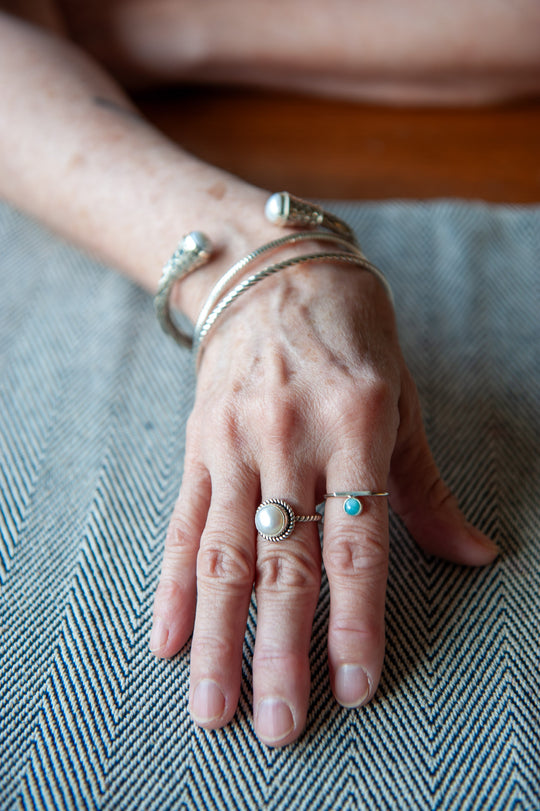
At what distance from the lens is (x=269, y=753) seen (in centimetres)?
53

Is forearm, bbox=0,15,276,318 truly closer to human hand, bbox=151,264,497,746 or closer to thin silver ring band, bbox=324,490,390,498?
human hand, bbox=151,264,497,746

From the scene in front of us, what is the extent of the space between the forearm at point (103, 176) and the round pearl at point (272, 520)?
0.29m

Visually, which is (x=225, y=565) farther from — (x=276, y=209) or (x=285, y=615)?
(x=276, y=209)

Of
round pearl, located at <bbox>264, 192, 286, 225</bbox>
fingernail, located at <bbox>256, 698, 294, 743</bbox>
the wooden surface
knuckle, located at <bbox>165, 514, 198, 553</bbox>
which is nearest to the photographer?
fingernail, located at <bbox>256, 698, 294, 743</bbox>

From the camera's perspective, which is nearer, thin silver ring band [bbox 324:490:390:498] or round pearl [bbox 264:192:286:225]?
thin silver ring band [bbox 324:490:390:498]

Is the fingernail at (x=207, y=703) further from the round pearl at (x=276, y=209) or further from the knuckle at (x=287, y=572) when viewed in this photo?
the round pearl at (x=276, y=209)

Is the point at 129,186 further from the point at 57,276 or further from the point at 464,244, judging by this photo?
the point at 464,244

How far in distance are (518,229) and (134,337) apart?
59 centimetres

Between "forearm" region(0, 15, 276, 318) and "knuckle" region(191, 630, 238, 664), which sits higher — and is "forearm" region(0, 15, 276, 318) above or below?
above

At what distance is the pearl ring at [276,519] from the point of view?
587mm

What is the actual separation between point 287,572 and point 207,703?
0.13 metres

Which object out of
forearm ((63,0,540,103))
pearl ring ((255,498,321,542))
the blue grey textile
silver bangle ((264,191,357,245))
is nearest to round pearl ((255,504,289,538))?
pearl ring ((255,498,321,542))

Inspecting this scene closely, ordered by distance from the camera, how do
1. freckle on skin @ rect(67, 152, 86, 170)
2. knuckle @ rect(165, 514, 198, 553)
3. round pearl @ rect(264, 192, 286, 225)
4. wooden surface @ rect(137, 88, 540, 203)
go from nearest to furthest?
1. knuckle @ rect(165, 514, 198, 553)
2. round pearl @ rect(264, 192, 286, 225)
3. freckle on skin @ rect(67, 152, 86, 170)
4. wooden surface @ rect(137, 88, 540, 203)

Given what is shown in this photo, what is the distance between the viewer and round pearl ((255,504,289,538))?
1.92 ft
